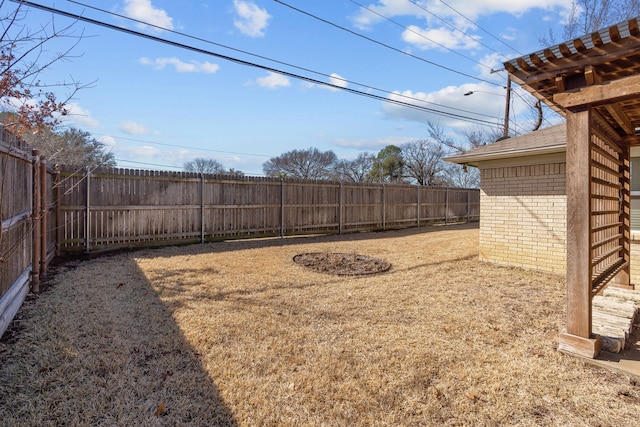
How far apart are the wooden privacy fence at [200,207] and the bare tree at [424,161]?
2142 centimetres

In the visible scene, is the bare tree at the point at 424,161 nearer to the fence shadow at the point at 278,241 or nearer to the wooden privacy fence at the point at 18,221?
the fence shadow at the point at 278,241

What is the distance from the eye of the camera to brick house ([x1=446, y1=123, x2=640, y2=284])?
6033 millimetres

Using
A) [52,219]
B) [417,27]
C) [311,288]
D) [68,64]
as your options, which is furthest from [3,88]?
[417,27]

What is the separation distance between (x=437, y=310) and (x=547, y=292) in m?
2.27

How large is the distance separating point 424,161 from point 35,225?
33396 mm

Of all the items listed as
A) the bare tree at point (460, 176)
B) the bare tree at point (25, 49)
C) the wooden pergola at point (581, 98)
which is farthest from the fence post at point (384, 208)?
the bare tree at point (460, 176)

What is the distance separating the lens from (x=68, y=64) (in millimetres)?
3967

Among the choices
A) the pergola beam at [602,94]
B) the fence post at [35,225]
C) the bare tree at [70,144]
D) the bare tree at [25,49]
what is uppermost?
the bare tree at [70,144]

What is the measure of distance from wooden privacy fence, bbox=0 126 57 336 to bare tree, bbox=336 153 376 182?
37759mm

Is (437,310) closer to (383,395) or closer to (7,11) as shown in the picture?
(383,395)

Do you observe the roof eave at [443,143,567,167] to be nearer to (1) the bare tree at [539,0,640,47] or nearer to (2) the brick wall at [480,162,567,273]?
(2) the brick wall at [480,162,567,273]

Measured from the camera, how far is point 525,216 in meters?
6.55

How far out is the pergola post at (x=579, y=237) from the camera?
9.69ft

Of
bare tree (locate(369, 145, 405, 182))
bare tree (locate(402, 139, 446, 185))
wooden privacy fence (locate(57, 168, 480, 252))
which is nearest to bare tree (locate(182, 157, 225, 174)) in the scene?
bare tree (locate(369, 145, 405, 182))
